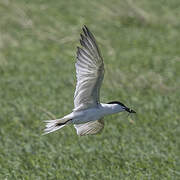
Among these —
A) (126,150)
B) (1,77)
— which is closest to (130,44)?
(1,77)

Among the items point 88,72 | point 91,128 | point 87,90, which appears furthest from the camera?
point 91,128

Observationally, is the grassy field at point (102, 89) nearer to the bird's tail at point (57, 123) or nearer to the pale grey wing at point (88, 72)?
the bird's tail at point (57, 123)

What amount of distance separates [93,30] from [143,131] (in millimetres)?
6274

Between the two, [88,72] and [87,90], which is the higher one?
[88,72]

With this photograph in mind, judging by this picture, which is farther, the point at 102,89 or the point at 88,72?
the point at 102,89

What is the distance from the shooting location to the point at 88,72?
6.86 metres

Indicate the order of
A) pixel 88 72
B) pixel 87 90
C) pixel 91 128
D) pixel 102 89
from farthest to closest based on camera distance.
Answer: pixel 102 89 < pixel 91 128 < pixel 87 90 < pixel 88 72

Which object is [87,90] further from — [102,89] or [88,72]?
[102,89]

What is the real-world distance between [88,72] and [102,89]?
17.6 feet

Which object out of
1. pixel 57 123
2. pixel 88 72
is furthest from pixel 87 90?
pixel 57 123

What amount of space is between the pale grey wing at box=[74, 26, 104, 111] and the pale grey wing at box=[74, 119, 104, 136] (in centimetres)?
72

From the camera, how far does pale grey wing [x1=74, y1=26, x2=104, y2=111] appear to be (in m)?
6.69

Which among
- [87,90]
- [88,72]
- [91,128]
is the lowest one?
[91,128]

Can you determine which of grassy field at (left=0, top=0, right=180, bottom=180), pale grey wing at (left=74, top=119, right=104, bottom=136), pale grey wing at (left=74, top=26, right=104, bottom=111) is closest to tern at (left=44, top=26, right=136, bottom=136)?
pale grey wing at (left=74, top=26, right=104, bottom=111)
